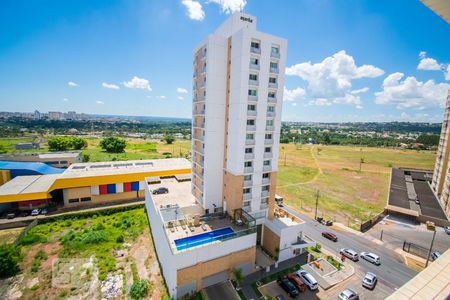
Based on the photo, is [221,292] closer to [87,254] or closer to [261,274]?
[261,274]

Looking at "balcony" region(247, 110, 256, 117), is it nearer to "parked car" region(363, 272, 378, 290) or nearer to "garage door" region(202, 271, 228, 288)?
"garage door" region(202, 271, 228, 288)

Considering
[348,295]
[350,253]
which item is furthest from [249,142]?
[350,253]

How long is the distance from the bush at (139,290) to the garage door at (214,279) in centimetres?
703

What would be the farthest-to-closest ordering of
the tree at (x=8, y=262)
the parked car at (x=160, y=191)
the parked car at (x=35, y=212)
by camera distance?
1. the parked car at (x=35, y=212)
2. the parked car at (x=160, y=191)
3. the tree at (x=8, y=262)

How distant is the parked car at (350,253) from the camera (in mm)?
A: 33481

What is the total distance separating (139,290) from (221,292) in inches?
382

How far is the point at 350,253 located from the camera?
34062mm

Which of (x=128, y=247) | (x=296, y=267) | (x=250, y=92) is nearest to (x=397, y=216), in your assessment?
(x=296, y=267)

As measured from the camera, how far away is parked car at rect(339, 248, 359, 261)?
3348 cm

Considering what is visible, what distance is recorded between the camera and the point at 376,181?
79875 mm

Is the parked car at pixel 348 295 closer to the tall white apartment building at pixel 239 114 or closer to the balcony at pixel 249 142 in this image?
the tall white apartment building at pixel 239 114

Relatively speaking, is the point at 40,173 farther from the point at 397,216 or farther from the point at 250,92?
the point at 397,216

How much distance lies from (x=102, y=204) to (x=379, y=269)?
55.5 meters

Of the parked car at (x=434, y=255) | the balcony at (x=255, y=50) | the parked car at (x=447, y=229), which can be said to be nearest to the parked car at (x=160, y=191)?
the balcony at (x=255, y=50)
